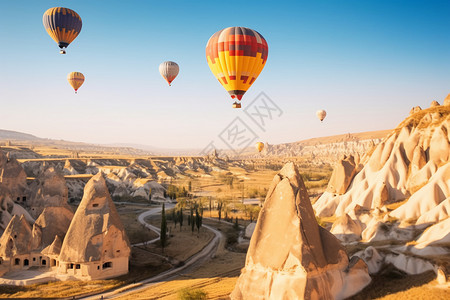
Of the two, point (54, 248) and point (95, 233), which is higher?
point (95, 233)

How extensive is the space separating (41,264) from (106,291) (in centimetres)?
882

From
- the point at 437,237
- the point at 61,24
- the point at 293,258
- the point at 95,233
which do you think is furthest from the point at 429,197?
the point at 61,24

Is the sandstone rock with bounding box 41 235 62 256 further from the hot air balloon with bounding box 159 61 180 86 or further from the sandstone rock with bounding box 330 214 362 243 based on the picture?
the sandstone rock with bounding box 330 214 362 243

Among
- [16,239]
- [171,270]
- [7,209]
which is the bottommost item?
[171,270]

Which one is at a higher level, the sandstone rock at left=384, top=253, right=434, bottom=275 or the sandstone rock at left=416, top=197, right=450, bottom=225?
the sandstone rock at left=416, top=197, right=450, bottom=225

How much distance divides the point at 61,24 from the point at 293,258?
42042 mm

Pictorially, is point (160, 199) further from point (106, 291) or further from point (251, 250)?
point (251, 250)

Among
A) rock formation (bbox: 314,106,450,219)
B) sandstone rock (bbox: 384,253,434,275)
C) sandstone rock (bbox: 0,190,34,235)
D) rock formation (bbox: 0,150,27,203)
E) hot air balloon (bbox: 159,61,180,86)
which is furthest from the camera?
hot air balloon (bbox: 159,61,180,86)

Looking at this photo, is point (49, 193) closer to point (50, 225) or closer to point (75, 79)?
point (50, 225)

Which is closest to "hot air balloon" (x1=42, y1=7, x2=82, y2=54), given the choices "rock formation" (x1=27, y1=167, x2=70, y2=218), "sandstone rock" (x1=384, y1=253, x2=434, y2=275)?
"rock formation" (x1=27, y1=167, x2=70, y2=218)

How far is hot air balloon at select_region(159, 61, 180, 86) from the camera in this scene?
5062 centimetres

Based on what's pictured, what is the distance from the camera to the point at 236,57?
3366cm

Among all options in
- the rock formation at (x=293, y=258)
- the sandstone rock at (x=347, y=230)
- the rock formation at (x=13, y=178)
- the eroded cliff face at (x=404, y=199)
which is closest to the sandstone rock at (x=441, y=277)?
the eroded cliff face at (x=404, y=199)

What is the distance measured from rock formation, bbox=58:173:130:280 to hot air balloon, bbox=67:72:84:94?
31088 millimetres
